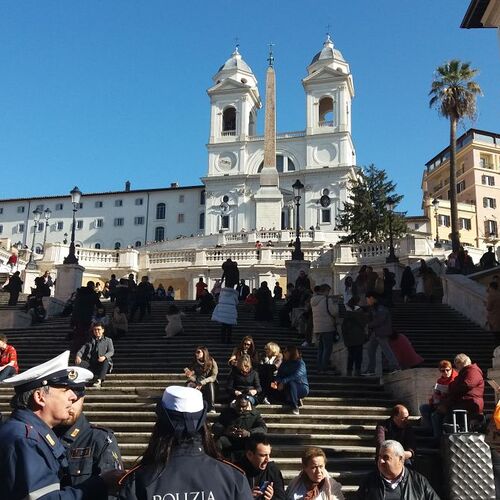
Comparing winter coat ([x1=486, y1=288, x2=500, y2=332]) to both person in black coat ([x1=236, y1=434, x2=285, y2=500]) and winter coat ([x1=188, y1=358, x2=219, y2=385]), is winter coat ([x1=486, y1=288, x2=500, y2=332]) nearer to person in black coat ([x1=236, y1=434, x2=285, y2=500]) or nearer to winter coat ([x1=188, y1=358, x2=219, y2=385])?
winter coat ([x1=188, y1=358, x2=219, y2=385])

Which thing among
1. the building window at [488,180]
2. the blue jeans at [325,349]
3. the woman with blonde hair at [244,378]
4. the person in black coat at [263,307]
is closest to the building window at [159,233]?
the building window at [488,180]

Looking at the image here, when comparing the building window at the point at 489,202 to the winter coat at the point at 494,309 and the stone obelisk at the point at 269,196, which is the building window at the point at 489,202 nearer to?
the stone obelisk at the point at 269,196

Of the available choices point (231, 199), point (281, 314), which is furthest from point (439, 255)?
point (231, 199)

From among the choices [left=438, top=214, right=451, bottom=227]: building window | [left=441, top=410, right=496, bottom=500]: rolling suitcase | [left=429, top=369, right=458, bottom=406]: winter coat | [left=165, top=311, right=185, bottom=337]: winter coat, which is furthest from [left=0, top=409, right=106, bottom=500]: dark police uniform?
[left=438, top=214, right=451, bottom=227]: building window

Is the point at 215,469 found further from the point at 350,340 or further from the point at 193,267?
the point at 193,267

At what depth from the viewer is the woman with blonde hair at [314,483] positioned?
18.2 ft

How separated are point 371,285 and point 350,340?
7461mm

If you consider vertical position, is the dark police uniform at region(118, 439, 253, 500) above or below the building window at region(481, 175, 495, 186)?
below

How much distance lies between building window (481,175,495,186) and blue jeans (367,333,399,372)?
68480mm

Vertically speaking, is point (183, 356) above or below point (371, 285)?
below

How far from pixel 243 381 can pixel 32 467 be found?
656cm

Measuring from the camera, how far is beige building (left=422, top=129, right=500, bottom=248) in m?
71.6

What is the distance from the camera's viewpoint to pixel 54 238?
283 ft

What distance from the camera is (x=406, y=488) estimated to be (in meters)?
5.14
